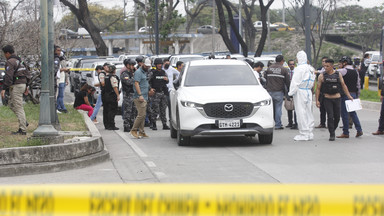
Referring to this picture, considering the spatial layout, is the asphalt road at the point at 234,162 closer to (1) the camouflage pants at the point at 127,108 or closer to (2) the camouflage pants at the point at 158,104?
(1) the camouflage pants at the point at 127,108

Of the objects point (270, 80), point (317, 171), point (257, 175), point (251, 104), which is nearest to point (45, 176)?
point (257, 175)

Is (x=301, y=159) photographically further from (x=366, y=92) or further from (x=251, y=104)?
(x=366, y=92)

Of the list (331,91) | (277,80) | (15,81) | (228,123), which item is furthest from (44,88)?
(277,80)

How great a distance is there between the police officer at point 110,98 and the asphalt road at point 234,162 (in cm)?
167

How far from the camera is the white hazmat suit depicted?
47.5 ft

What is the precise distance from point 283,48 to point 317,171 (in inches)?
3250

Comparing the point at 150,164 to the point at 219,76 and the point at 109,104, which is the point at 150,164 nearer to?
the point at 219,76

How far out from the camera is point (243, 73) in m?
15.0

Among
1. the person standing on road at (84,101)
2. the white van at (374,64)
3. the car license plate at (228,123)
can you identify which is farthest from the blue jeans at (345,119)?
the white van at (374,64)

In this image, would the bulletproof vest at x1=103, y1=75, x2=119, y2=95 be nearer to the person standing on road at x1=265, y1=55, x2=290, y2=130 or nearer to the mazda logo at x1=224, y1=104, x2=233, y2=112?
the person standing on road at x1=265, y1=55, x2=290, y2=130

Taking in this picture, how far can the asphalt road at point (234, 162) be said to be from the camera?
9797 millimetres

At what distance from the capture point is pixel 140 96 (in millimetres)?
15125

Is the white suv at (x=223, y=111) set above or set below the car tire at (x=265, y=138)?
above

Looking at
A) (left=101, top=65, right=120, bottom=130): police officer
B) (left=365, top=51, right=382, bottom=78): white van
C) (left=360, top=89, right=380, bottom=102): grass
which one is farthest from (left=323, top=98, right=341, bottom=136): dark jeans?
(left=365, top=51, right=382, bottom=78): white van
